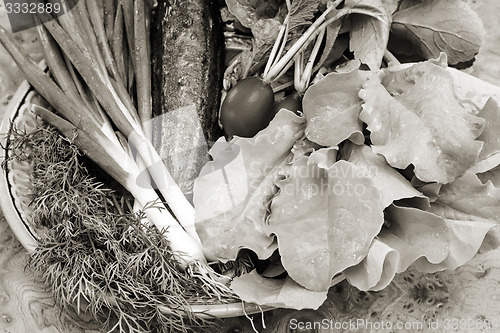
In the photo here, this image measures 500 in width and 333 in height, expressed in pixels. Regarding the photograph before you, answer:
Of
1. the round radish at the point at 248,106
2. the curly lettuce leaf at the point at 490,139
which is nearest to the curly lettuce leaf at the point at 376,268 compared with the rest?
the curly lettuce leaf at the point at 490,139

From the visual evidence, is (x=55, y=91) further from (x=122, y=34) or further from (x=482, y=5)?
(x=482, y=5)

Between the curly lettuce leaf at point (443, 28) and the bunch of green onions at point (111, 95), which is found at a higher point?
the bunch of green onions at point (111, 95)

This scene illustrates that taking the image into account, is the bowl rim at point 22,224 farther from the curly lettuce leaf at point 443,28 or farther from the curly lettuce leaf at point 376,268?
the curly lettuce leaf at point 443,28

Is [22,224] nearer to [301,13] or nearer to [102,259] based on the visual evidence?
[102,259]

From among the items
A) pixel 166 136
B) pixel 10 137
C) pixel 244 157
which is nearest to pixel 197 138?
pixel 166 136

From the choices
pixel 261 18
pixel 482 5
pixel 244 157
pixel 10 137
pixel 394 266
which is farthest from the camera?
pixel 482 5

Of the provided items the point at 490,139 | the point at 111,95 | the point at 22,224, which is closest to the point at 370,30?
the point at 490,139
